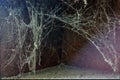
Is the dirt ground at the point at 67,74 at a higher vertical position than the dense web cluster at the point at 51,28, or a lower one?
lower

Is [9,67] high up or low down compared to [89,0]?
down

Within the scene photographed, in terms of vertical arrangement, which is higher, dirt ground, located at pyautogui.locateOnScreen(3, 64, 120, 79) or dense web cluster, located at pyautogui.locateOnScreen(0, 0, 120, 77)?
dense web cluster, located at pyautogui.locateOnScreen(0, 0, 120, 77)

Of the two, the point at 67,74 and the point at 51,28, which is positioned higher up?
the point at 51,28

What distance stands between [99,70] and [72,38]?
39cm

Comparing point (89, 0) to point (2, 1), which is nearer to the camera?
point (2, 1)

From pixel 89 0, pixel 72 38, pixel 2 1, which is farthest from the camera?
pixel 72 38

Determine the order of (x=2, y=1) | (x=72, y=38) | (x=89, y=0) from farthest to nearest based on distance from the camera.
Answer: (x=72, y=38) → (x=89, y=0) → (x=2, y=1)

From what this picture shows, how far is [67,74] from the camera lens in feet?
8.71

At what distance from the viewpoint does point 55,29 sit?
2762mm

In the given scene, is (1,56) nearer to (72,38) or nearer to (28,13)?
(28,13)

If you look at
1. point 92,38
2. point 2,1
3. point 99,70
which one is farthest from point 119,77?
point 2,1

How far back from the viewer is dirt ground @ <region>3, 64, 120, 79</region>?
256 centimetres

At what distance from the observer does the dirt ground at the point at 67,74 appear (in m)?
2.56

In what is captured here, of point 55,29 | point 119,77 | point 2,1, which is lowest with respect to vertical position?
point 119,77
